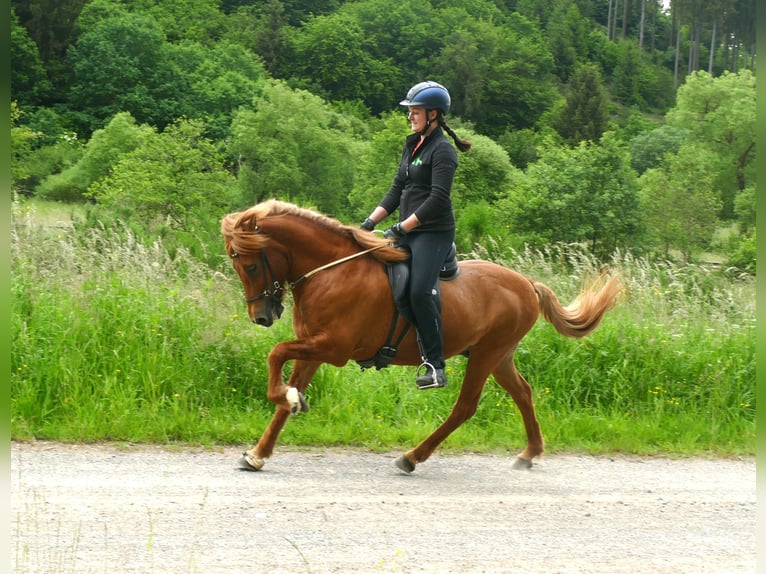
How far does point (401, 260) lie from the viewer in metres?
7.37

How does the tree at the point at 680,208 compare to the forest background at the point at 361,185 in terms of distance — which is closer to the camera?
the forest background at the point at 361,185

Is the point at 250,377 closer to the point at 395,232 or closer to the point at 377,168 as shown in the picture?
the point at 395,232

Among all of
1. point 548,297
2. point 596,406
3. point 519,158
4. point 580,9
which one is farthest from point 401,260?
point 580,9

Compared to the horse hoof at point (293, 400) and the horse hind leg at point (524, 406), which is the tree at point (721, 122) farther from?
the horse hoof at point (293, 400)

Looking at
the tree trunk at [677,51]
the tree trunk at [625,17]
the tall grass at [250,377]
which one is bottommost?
the tall grass at [250,377]

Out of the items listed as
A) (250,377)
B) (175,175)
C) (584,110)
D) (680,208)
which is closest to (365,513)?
(250,377)

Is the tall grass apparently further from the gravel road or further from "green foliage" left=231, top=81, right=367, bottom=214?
"green foliage" left=231, top=81, right=367, bottom=214

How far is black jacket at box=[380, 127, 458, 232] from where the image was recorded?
23.4 ft

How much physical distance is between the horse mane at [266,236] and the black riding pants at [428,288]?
19 centimetres

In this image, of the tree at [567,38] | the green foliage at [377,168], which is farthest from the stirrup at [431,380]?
the tree at [567,38]

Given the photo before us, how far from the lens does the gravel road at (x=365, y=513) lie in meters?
5.21

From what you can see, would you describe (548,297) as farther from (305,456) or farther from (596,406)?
(305,456)

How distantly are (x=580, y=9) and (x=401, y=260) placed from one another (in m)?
141

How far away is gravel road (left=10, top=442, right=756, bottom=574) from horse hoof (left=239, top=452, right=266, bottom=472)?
0.28ft
